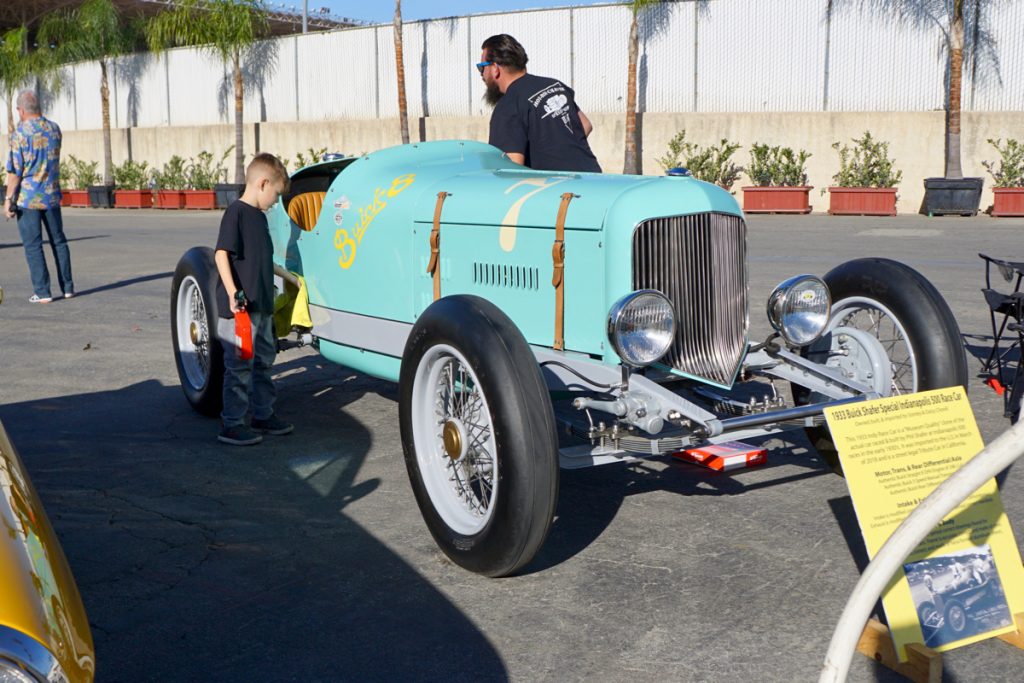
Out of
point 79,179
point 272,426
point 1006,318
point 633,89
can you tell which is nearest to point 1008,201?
point 633,89

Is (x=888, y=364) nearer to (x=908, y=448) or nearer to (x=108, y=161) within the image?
(x=908, y=448)

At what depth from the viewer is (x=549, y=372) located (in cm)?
426

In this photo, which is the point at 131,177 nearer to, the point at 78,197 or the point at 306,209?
the point at 78,197

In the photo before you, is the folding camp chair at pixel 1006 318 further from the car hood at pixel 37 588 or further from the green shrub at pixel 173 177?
the green shrub at pixel 173 177

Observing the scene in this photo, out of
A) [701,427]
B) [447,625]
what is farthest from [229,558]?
[701,427]

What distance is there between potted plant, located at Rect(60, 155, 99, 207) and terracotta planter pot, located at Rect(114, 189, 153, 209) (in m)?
2.24

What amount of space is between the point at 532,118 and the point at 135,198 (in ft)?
91.6

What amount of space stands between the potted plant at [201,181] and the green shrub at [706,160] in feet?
42.1

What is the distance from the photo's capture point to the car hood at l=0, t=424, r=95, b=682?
1.89 metres

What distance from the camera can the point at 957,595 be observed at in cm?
311

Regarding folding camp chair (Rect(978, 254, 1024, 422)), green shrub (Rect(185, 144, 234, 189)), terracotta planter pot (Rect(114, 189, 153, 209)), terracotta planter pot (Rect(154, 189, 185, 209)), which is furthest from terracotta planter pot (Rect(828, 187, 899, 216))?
terracotta planter pot (Rect(114, 189, 153, 209))

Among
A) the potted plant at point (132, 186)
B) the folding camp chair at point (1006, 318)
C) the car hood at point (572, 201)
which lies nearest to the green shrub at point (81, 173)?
the potted plant at point (132, 186)

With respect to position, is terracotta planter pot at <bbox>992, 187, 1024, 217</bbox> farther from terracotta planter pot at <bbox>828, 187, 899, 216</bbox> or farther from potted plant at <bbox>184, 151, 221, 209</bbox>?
potted plant at <bbox>184, 151, 221, 209</bbox>

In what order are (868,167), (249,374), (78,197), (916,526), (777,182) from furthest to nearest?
(78,197), (777,182), (868,167), (249,374), (916,526)
